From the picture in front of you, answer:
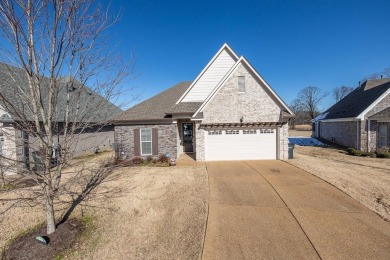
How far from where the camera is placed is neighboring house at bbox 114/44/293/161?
1238 centimetres

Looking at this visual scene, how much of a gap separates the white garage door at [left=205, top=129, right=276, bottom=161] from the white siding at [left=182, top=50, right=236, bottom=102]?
353 centimetres

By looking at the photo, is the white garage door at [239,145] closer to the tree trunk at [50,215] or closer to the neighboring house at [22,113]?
the neighboring house at [22,113]

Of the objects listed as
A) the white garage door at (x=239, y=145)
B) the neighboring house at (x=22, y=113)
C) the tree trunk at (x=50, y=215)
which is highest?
the neighboring house at (x=22, y=113)

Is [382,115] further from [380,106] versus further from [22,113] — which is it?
[22,113]

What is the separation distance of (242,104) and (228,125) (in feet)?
5.33

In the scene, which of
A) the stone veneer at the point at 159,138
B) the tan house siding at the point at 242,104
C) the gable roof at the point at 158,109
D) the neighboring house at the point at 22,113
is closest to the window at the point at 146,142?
the stone veneer at the point at 159,138

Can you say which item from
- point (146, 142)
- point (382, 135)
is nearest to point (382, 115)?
point (382, 135)

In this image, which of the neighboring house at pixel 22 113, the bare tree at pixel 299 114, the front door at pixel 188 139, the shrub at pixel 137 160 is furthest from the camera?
the bare tree at pixel 299 114

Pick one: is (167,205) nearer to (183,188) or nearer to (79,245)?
(183,188)

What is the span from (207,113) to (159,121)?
3265mm

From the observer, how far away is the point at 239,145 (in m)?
12.6

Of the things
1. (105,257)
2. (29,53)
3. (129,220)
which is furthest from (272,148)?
(29,53)

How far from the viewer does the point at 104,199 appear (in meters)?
7.07

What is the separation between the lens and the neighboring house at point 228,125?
487 inches
